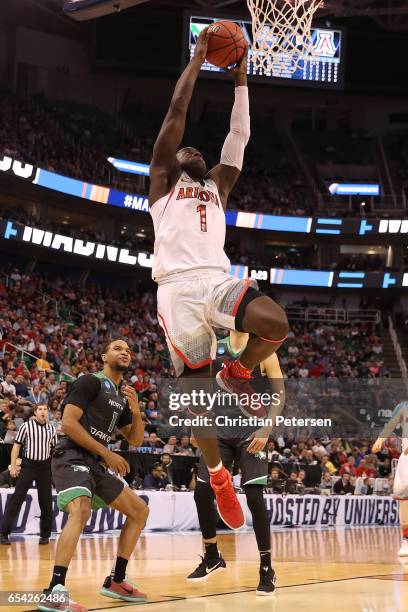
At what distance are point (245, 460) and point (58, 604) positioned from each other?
2.25 metres

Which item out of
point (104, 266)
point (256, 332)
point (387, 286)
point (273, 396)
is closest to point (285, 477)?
point (273, 396)

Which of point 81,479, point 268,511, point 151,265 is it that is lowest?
point 268,511

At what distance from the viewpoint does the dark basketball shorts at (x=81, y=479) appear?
6605mm

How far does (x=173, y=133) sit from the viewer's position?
575cm

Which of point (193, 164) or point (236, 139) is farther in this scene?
point (236, 139)

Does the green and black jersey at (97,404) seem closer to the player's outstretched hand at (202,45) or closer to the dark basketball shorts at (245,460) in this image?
the dark basketball shorts at (245,460)

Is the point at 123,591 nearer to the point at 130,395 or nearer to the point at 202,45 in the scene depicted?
the point at 130,395

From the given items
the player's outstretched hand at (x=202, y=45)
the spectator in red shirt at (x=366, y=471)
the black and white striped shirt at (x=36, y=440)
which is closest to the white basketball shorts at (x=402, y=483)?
the black and white striped shirt at (x=36, y=440)

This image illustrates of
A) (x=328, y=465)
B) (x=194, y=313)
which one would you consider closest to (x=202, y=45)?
(x=194, y=313)

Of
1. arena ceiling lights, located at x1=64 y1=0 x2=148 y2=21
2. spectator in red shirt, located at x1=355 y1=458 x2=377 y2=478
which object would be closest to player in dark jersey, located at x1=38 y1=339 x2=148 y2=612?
arena ceiling lights, located at x1=64 y1=0 x2=148 y2=21

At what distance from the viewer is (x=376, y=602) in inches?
249

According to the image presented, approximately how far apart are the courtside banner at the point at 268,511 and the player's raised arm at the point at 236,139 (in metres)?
7.78

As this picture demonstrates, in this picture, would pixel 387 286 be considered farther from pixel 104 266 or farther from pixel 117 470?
pixel 117 470

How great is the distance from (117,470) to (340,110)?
1650 inches
